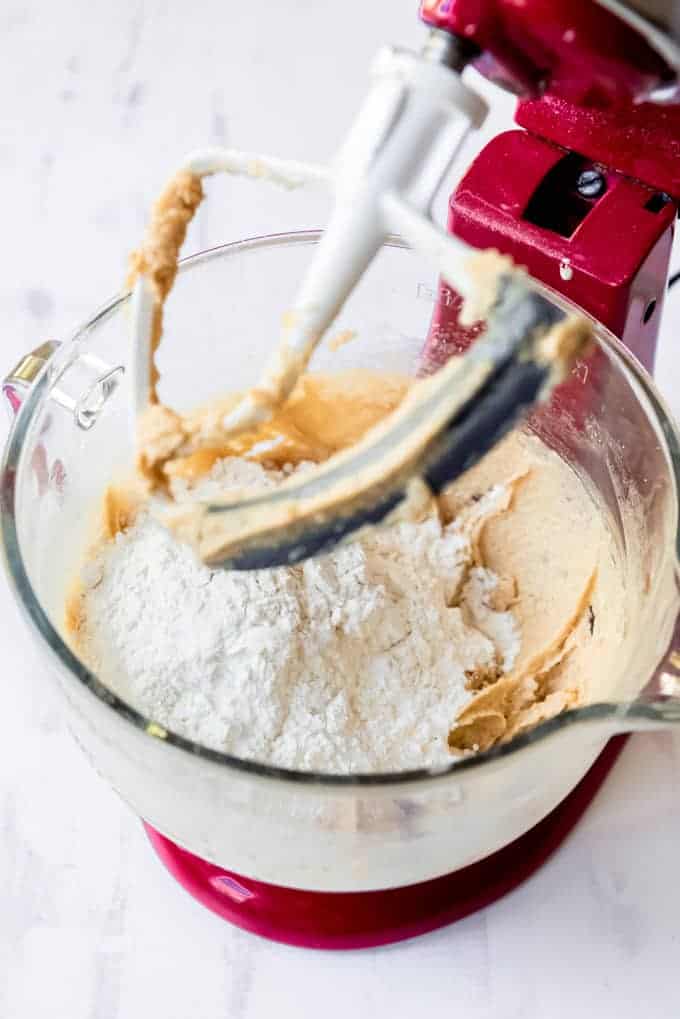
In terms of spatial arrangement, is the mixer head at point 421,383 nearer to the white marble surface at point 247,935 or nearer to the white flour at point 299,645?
the white flour at point 299,645

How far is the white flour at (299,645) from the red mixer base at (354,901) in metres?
0.08

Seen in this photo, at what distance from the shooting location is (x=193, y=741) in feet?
1.86

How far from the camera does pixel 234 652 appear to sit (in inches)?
25.2

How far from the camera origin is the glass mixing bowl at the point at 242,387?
1.77 feet

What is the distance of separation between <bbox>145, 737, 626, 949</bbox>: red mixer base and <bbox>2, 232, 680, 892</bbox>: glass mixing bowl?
0.11ft

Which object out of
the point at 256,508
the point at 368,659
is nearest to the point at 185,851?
the point at 368,659

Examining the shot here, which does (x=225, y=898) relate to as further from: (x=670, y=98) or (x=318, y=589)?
(x=670, y=98)

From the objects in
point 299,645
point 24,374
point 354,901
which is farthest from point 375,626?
point 24,374

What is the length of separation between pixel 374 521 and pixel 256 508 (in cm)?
5

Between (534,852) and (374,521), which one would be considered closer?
(374,521)

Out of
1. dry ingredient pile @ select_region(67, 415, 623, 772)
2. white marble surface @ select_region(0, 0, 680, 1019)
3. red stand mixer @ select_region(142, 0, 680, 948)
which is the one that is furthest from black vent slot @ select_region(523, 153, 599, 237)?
white marble surface @ select_region(0, 0, 680, 1019)

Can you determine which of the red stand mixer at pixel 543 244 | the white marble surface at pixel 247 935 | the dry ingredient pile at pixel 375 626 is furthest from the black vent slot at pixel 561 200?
the white marble surface at pixel 247 935

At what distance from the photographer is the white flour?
2.07 feet

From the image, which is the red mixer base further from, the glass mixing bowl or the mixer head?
the mixer head
